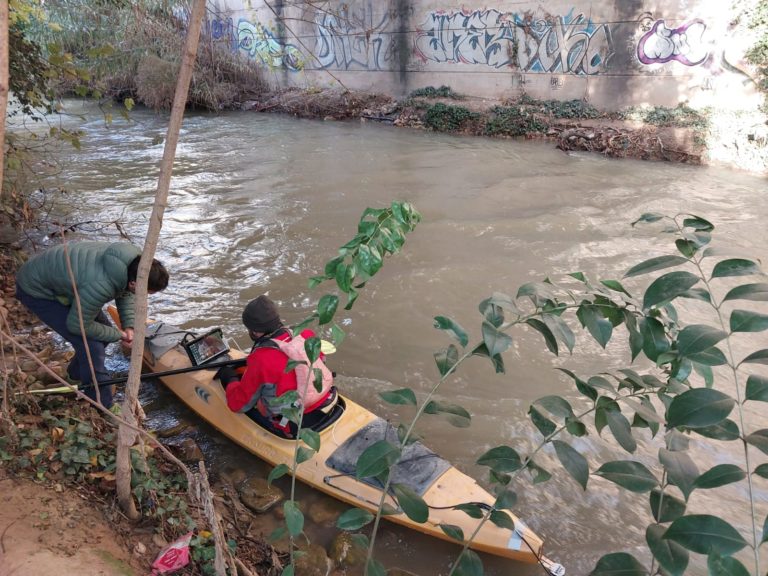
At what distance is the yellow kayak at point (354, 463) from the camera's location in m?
2.96

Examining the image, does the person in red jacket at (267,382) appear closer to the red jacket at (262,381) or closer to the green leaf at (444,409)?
the red jacket at (262,381)

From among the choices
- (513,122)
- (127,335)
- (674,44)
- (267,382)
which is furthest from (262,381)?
(674,44)

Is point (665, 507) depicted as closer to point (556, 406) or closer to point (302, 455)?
point (556, 406)

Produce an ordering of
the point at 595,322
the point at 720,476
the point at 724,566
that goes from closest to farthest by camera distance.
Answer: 1. the point at 724,566
2. the point at 720,476
3. the point at 595,322

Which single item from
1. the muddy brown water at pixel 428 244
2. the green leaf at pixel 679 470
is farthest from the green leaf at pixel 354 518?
the muddy brown water at pixel 428 244

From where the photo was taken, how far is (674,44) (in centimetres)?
1124

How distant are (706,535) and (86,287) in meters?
3.39

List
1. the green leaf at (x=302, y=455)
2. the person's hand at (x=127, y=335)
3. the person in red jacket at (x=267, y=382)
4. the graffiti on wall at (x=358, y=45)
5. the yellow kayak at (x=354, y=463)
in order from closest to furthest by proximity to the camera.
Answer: the green leaf at (x=302, y=455) → the yellow kayak at (x=354, y=463) → the person in red jacket at (x=267, y=382) → the person's hand at (x=127, y=335) → the graffiti on wall at (x=358, y=45)

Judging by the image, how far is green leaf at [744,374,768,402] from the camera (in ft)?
3.67

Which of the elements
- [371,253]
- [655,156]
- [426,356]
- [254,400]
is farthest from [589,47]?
[371,253]

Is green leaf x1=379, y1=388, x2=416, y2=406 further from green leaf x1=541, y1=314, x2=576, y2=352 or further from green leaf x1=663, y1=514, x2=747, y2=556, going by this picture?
Result: green leaf x1=663, y1=514, x2=747, y2=556

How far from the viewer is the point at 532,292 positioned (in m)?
1.56

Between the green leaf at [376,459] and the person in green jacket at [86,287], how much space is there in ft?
7.08

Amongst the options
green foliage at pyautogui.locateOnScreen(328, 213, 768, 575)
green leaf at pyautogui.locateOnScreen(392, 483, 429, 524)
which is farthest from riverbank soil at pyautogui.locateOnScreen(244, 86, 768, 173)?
green leaf at pyautogui.locateOnScreen(392, 483, 429, 524)
